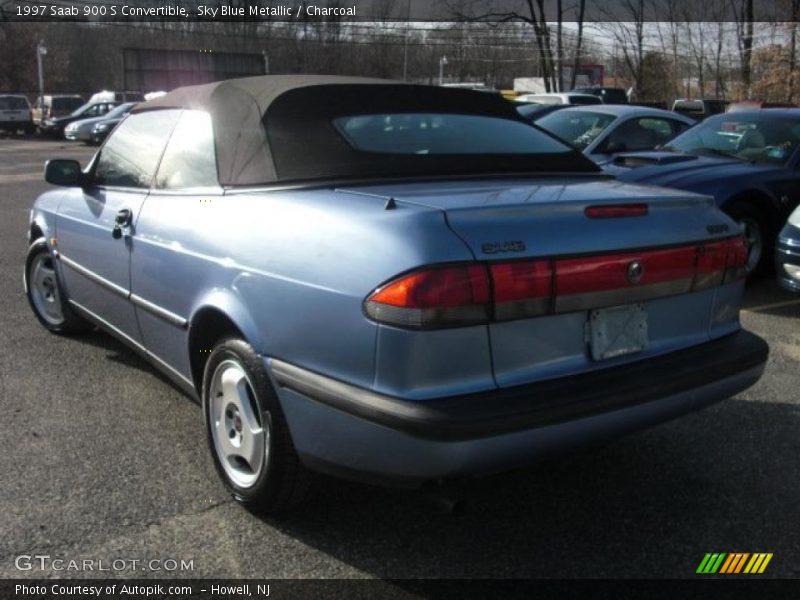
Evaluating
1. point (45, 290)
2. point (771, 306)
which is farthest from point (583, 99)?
point (45, 290)

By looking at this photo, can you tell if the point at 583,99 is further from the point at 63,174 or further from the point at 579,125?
the point at 63,174

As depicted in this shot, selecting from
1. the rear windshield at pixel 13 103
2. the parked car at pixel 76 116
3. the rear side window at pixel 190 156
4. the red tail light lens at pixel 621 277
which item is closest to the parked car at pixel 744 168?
the red tail light lens at pixel 621 277

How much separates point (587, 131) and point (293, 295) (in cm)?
747

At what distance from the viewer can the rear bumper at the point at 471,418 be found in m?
2.26

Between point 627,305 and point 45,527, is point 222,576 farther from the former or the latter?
point 627,305

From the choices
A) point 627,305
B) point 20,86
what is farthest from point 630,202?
point 20,86

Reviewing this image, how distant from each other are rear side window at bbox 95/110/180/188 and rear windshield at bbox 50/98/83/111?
3448cm

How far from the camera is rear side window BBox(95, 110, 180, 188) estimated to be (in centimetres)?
378

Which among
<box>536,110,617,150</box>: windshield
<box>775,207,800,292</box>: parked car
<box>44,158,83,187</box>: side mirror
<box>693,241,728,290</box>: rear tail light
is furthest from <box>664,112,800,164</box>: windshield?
<box>44,158,83,187</box>: side mirror

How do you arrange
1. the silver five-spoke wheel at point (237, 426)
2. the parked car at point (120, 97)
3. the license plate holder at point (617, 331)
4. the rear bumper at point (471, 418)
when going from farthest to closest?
the parked car at point (120, 97) < the silver five-spoke wheel at point (237, 426) < the license plate holder at point (617, 331) < the rear bumper at point (471, 418)

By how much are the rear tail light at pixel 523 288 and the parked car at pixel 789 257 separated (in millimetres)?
3158

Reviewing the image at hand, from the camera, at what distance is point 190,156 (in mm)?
3455

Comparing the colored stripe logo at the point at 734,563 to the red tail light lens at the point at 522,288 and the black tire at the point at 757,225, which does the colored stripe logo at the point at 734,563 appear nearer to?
the red tail light lens at the point at 522,288

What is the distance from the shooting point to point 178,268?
320 cm
